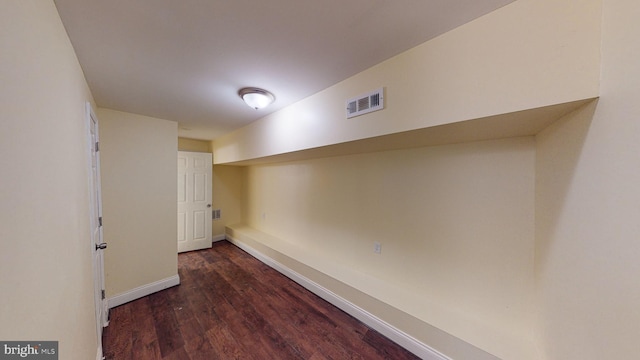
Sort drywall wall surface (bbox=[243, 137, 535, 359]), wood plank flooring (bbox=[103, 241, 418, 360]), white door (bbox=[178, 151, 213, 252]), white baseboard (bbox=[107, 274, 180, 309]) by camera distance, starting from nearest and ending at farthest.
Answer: drywall wall surface (bbox=[243, 137, 535, 359]) < wood plank flooring (bbox=[103, 241, 418, 360]) < white baseboard (bbox=[107, 274, 180, 309]) < white door (bbox=[178, 151, 213, 252])

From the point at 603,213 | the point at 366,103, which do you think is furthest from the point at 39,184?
the point at 603,213

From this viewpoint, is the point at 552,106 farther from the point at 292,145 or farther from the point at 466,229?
the point at 292,145

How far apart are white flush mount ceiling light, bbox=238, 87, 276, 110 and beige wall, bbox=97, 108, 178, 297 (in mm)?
1587

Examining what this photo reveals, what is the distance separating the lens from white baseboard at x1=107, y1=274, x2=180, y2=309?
2465 millimetres

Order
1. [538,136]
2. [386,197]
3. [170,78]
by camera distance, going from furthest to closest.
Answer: [386,197], [170,78], [538,136]

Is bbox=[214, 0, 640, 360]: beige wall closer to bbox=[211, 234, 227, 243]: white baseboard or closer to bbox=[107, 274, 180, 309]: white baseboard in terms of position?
bbox=[107, 274, 180, 309]: white baseboard

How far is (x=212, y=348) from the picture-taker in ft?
6.14

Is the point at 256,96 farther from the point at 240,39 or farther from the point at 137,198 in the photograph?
the point at 137,198

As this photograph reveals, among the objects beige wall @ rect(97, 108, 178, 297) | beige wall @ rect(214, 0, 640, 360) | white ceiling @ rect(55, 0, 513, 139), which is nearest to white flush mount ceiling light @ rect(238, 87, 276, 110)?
white ceiling @ rect(55, 0, 513, 139)

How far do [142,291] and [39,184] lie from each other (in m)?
2.64

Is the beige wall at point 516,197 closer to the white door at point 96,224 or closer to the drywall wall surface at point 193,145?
the white door at point 96,224

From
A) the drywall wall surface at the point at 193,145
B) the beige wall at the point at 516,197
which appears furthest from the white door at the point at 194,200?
the beige wall at the point at 516,197

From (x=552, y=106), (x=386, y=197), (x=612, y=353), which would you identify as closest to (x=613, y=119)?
(x=552, y=106)

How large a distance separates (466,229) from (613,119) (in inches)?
46.3
